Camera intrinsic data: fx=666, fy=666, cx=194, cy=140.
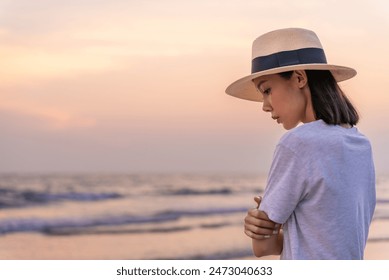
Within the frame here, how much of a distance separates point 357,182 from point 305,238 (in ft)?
0.48

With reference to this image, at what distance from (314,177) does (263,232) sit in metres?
0.16

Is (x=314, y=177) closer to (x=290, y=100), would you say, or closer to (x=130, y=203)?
(x=290, y=100)

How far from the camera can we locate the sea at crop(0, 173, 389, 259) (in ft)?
27.1

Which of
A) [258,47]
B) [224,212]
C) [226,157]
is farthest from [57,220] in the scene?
[258,47]

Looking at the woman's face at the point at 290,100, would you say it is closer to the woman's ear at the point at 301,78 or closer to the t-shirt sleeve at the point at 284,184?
the woman's ear at the point at 301,78

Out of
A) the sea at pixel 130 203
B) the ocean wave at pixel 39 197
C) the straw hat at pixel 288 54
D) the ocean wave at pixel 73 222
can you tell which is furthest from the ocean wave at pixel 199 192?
the straw hat at pixel 288 54

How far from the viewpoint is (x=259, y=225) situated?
1299 mm

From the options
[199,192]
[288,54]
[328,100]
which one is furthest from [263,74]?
[199,192]

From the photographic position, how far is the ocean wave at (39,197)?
1058 cm

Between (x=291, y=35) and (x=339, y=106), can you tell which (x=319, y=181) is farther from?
(x=291, y=35)

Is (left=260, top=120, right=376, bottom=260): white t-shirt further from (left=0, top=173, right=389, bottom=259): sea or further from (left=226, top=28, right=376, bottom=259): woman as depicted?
(left=0, top=173, right=389, bottom=259): sea

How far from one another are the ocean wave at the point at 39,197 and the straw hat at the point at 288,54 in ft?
30.0

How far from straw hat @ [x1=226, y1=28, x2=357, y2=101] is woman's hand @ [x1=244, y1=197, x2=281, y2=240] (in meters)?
0.30

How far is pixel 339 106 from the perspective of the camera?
4.31ft
